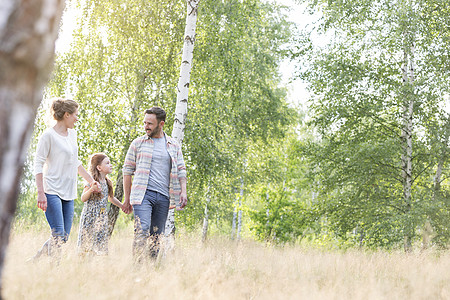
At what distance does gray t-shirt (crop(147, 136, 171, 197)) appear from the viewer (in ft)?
16.8

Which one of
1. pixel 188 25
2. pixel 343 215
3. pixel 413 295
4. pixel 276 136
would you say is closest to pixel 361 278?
pixel 413 295

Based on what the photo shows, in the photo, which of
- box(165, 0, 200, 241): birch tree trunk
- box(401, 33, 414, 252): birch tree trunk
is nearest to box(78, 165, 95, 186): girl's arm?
box(165, 0, 200, 241): birch tree trunk

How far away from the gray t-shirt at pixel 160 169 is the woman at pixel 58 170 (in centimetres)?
81

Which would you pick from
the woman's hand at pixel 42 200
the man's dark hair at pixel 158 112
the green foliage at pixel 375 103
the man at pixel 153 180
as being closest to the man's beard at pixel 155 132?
the man at pixel 153 180

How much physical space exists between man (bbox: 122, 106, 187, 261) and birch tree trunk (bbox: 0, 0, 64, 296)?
336 centimetres

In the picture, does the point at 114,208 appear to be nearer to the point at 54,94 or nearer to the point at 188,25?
the point at 54,94

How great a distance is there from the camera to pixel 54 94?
925cm

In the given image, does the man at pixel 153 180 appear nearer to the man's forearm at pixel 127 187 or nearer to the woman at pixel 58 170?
the man's forearm at pixel 127 187

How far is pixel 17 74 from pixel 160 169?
373 centimetres

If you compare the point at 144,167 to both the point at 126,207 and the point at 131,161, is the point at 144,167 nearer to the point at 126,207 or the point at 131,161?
the point at 131,161

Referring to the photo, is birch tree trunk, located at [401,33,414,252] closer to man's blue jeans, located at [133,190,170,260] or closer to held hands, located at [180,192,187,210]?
held hands, located at [180,192,187,210]

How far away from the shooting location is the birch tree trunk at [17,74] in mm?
1463

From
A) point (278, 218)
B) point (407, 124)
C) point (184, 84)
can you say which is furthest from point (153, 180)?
point (278, 218)

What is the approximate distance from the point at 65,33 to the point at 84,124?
1.94 m
